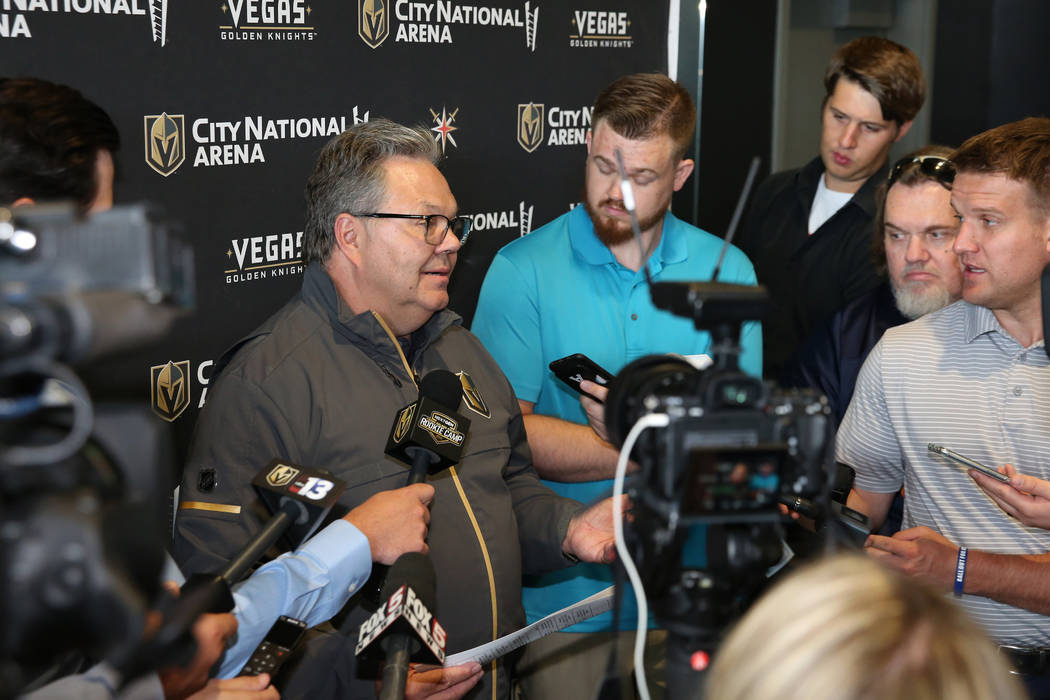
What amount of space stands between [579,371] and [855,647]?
4.08 feet

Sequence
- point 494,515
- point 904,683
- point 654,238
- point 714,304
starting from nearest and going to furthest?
1. point 904,683
2. point 714,304
3. point 494,515
4. point 654,238

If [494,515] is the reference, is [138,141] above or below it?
above

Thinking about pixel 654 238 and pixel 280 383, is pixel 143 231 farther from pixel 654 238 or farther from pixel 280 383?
pixel 654 238

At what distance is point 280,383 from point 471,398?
16.6 inches

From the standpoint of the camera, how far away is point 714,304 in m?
1.08

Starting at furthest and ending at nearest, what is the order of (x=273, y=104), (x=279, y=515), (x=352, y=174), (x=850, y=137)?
(x=850, y=137) < (x=273, y=104) < (x=352, y=174) < (x=279, y=515)

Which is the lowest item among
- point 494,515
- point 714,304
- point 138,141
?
point 494,515

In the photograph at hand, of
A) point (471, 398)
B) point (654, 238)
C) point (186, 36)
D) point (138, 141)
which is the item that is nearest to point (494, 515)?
point (471, 398)

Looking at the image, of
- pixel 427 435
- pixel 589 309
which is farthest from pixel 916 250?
pixel 427 435

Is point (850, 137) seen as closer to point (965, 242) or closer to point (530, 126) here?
point (530, 126)

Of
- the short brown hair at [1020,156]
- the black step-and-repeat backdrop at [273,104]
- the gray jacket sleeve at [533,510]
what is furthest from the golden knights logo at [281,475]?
the short brown hair at [1020,156]

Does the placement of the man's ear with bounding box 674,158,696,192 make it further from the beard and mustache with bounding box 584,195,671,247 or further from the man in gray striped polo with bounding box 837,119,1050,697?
the man in gray striped polo with bounding box 837,119,1050,697

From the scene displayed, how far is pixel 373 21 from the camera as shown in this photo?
8.66ft

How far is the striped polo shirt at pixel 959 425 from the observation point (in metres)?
2.04
